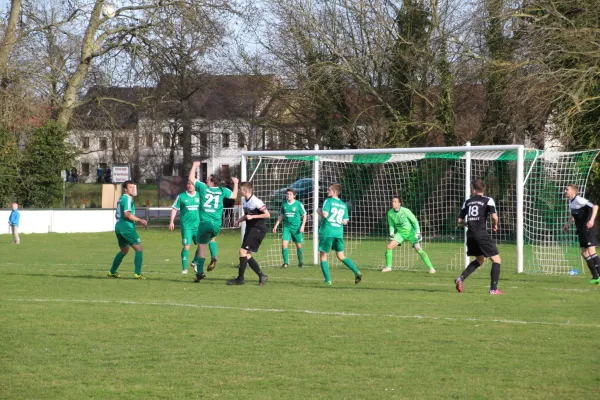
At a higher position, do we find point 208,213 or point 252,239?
point 208,213

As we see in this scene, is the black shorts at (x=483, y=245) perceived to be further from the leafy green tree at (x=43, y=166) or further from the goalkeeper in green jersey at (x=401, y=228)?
the leafy green tree at (x=43, y=166)

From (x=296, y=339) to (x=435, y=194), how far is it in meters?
19.9

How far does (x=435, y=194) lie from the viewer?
1127 inches

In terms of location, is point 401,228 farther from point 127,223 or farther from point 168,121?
point 168,121

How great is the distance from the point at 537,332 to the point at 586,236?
22.3 feet

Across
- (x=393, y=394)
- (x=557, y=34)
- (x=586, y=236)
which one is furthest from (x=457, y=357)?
(x=557, y=34)

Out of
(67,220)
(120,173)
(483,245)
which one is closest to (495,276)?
(483,245)

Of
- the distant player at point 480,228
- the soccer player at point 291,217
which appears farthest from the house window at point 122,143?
the distant player at point 480,228

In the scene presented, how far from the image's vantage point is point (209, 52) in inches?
1563

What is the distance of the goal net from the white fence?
28.8ft

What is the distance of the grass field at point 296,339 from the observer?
7.07m

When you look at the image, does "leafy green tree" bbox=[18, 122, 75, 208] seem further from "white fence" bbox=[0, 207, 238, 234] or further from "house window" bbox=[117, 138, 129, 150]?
"house window" bbox=[117, 138, 129, 150]

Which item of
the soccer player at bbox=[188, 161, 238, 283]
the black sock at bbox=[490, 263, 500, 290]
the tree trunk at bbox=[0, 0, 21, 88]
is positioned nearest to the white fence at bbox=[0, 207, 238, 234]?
the tree trunk at bbox=[0, 0, 21, 88]

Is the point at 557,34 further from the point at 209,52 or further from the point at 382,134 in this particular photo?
the point at 209,52
